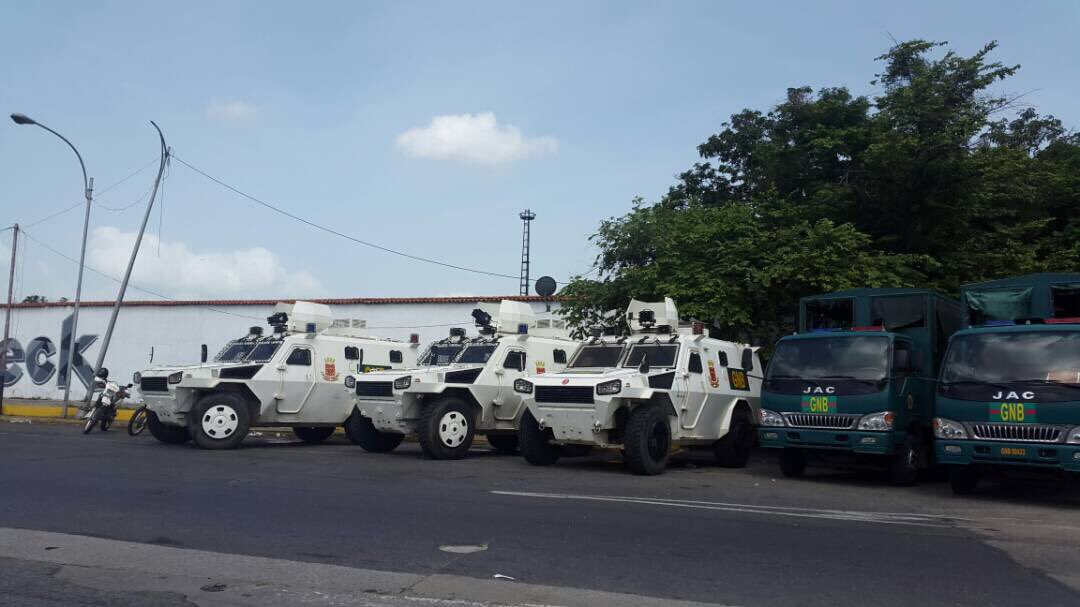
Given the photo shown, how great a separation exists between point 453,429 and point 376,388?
1476 mm

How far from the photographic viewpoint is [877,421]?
11.9 metres

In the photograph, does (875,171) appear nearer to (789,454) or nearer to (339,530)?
(789,454)

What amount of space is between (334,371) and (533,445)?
5798 millimetres

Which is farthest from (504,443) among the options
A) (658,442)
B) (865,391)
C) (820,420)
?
(865,391)

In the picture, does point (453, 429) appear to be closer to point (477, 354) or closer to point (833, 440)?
point (477, 354)

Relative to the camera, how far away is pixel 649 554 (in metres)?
6.93

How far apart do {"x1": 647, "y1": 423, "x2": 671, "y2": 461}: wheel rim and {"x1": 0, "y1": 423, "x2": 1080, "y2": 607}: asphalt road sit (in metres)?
0.40

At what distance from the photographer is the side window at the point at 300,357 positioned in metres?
16.9

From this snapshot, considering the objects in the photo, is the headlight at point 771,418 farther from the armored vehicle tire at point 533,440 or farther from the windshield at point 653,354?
the armored vehicle tire at point 533,440

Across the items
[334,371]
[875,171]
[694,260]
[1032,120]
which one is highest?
[1032,120]

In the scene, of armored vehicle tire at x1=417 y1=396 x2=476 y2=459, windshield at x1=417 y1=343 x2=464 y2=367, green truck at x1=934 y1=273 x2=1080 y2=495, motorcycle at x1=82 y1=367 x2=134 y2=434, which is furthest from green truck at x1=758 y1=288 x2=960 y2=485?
motorcycle at x1=82 y1=367 x2=134 y2=434

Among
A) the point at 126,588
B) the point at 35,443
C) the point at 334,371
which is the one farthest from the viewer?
the point at 334,371

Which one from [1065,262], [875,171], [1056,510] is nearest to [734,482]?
[1056,510]

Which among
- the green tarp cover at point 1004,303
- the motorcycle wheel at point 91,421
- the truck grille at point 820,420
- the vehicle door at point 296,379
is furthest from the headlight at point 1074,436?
the motorcycle wheel at point 91,421
